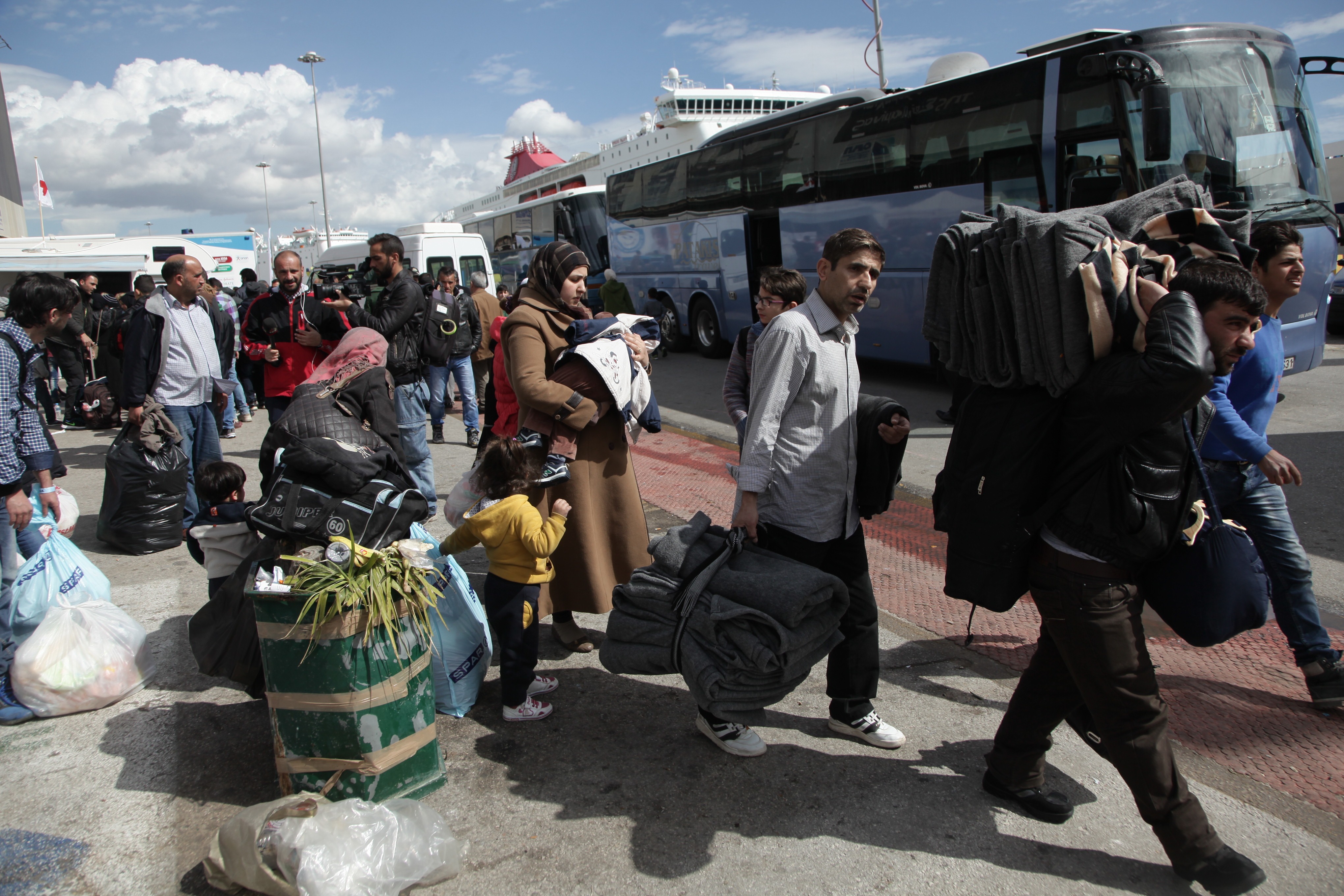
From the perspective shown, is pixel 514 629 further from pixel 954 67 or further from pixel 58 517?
pixel 954 67

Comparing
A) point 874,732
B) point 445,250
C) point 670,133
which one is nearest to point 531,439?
point 874,732

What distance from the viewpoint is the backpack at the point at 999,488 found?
7.15 ft

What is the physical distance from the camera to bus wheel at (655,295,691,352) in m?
16.3

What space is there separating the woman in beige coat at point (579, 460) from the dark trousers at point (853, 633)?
3.02ft

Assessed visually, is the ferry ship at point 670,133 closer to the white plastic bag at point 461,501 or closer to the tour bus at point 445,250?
the tour bus at point 445,250

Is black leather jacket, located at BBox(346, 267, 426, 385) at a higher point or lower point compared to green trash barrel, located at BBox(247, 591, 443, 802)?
higher

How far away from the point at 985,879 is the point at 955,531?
3.16 ft

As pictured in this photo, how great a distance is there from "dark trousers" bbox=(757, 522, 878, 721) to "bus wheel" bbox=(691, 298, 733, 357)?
1235 centimetres

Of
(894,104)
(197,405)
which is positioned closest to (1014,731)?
(197,405)

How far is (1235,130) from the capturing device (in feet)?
25.3

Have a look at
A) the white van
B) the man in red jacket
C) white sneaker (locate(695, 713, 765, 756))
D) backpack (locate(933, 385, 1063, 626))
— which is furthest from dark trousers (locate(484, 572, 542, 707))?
the white van

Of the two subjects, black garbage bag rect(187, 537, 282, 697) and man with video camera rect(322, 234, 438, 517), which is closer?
black garbage bag rect(187, 537, 282, 697)

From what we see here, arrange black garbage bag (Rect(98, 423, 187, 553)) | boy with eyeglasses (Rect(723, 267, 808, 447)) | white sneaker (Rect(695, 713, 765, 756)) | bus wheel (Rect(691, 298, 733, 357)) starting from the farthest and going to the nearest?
bus wheel (Rect(691, 298, 733, 357))
black garbage bag (Rect(98, 423, 187, 553))
boy with eyeglasses (Rect(723, 267, 808, 447))
white sneaker (Rect(695, 713, 765, 756))

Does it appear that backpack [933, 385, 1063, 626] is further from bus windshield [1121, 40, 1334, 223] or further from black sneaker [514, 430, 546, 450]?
bus windshield [1121, 40, 1334, 223]
